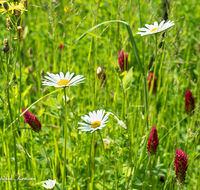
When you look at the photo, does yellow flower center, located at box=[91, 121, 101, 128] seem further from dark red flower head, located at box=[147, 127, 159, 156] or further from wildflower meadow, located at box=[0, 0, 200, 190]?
dark red flower head, located at box=[147, 127, 159, 156]

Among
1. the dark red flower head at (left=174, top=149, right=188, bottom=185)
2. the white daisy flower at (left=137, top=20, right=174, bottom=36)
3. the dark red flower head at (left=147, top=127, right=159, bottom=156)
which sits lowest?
the dark red flower head at (left=174, top=149, right=188, bottom=185)

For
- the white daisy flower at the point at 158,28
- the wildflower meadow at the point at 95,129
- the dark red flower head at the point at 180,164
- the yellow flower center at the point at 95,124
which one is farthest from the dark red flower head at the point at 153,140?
the white daisy flower at the point at 158,28

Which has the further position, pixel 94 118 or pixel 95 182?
pixel 95 182

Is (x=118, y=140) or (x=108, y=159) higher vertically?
(x=118, y=140)

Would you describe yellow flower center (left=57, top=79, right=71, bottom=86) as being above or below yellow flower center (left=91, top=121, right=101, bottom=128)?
above

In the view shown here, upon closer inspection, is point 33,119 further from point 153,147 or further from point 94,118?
point 153,147

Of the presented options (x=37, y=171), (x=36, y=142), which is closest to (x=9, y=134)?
(x=36, y=142)

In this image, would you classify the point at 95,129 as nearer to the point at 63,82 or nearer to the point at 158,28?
the point at 63,82

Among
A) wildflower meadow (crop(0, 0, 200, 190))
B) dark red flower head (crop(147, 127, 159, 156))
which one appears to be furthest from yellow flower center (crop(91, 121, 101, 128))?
dark red flower head (crop(147, 127, 159, 156))

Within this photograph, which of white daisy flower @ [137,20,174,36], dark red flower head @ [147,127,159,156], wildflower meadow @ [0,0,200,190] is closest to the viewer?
white daisy flower @ [137,20,174,36]

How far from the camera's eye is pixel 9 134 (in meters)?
1.92

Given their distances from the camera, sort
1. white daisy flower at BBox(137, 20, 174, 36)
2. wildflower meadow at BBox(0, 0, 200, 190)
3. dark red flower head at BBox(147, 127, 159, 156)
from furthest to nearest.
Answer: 1. dark red flower head at BBox(147, 127, 159, 156)
2. wildflower meadow at BBox(0, 0, 200, 190)
3. white daisy flower at BBox(137, 20, 174, 36)

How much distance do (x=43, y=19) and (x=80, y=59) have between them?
1.31 m

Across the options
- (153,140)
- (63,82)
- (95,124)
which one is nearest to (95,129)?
(95,124)
